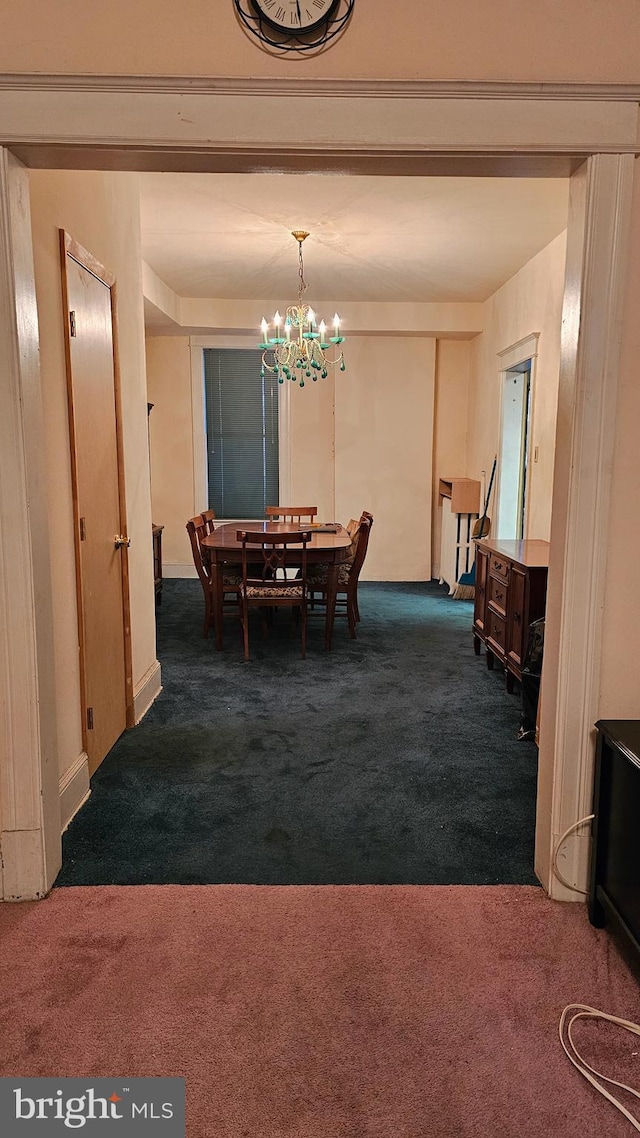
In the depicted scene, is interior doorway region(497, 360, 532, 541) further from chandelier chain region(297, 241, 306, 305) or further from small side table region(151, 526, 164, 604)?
small side table region(151, 526, 164, 604)

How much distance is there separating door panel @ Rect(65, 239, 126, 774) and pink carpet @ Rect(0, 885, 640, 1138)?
3.39 feet

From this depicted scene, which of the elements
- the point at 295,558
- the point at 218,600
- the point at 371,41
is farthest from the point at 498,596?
the point at 371,41

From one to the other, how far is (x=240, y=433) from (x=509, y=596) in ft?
15.9

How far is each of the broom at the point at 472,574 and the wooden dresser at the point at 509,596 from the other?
6.39ft

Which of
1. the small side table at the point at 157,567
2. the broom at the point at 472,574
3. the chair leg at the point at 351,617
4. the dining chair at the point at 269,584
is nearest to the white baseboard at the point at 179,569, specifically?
the small side table at the point at 157,567

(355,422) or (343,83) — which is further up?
(343,83)

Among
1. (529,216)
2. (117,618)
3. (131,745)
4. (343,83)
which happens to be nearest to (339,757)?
(131,745)

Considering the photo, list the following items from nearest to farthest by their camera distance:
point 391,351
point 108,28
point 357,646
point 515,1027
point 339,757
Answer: point 515,1027 < point 108,28 < point 339,757 < point 357,646 < point 391,351

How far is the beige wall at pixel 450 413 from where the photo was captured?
7902mm

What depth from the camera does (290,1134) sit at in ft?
4.68

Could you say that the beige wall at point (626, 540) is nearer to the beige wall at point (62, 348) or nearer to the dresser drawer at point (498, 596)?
the beige wall at point (62, 348)

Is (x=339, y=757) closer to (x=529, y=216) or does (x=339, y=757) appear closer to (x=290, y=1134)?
(x=290, y=1134)

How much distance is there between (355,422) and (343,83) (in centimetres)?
597

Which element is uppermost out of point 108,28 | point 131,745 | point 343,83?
point 108,28
